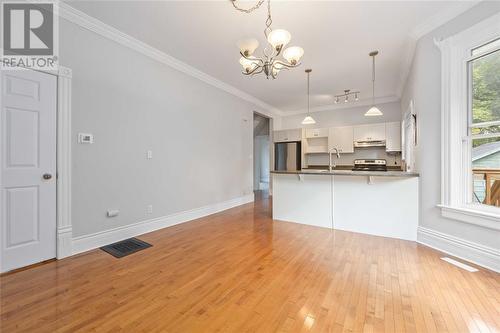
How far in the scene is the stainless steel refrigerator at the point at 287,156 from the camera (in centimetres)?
698

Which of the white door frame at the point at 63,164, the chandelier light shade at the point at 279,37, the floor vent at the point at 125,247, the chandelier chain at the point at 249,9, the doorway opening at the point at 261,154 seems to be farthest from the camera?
the doorway opening at the point at 261,154

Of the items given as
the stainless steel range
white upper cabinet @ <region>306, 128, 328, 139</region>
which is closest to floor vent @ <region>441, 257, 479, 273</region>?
the stainless steel range

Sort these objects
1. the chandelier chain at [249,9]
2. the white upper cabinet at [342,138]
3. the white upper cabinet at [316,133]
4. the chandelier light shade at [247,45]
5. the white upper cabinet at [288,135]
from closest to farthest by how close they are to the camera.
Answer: the chandelier light shade at [247,45], the chandelier chain at [249,9], the white upper cabinet at [342,138], the white upper cabinet at [316,133], the white upper cabinet at [288,135]

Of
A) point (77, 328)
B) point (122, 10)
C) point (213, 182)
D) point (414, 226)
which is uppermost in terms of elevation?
point (122, 10)

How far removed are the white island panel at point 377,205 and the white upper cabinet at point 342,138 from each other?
303 centimetres

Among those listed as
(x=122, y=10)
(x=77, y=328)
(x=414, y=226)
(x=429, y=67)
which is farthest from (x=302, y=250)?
(x=122, y=10)

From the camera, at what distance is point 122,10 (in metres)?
2.58

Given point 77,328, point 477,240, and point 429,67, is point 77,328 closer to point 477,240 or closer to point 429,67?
point 477,240

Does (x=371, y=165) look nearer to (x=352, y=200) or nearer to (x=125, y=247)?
(x=352, y=200)

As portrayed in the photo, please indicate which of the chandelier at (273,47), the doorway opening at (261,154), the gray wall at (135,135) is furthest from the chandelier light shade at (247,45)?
the doorway opening at (261,154)

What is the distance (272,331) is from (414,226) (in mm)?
2739

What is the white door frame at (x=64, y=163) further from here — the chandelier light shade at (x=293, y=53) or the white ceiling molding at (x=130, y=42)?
the chandelier light shade at (x=293, y=53)

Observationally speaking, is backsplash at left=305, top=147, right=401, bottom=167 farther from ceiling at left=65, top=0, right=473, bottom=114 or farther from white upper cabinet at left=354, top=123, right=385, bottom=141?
ceiling at left=65, top=0, right=473, bottom=114

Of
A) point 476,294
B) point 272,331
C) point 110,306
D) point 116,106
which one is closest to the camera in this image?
point 272,331
